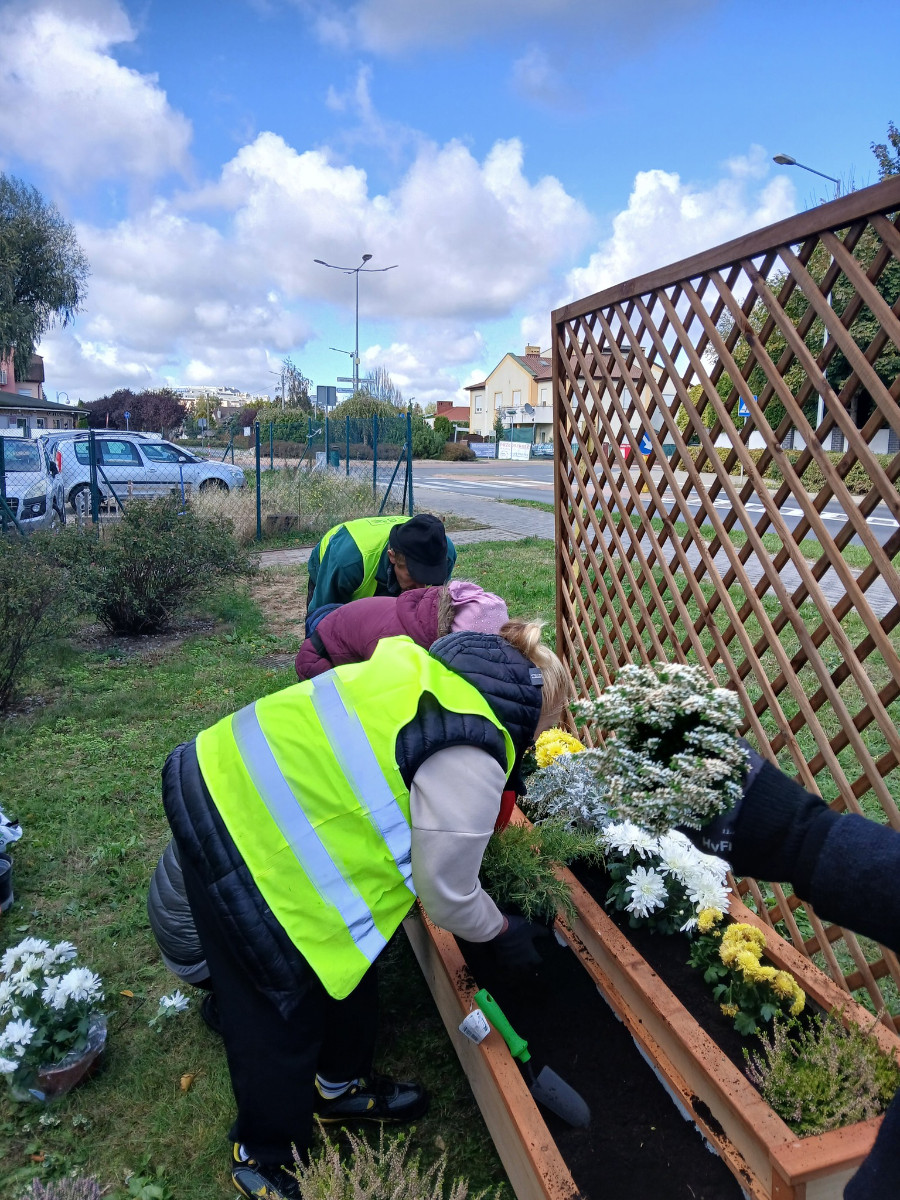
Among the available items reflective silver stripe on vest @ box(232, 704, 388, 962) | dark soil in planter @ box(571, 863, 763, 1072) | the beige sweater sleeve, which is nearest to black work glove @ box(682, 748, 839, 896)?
the beige sweater sleeve

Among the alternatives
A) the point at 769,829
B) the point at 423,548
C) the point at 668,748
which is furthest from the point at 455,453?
the point at 769,829

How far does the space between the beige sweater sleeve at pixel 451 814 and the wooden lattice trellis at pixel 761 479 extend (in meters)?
0.67

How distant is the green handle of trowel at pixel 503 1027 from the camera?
1.87 m

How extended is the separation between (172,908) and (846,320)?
2.33m

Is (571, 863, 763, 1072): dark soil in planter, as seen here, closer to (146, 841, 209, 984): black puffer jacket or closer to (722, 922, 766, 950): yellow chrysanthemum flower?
(722, 922, 766, 950): yellow chrysanthemum flower

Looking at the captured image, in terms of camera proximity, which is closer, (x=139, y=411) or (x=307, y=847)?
A: (x=307, y=847)

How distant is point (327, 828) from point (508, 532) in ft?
36.5

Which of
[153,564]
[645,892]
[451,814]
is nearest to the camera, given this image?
[451,814]

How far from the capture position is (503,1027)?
6.23 feet

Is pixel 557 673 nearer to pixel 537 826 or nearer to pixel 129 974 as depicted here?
pixel 537 826

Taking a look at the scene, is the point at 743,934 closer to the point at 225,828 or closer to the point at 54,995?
the point at 225,828

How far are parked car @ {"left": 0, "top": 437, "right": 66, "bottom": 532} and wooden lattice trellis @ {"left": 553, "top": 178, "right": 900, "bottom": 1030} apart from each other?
709cm

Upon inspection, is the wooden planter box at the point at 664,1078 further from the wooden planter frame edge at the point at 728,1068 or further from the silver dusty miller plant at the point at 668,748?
the silver dusty miller plant at the point at 668,748

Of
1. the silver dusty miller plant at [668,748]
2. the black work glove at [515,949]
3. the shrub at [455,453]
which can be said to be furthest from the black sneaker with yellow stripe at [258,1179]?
the shrub at [455,453]
